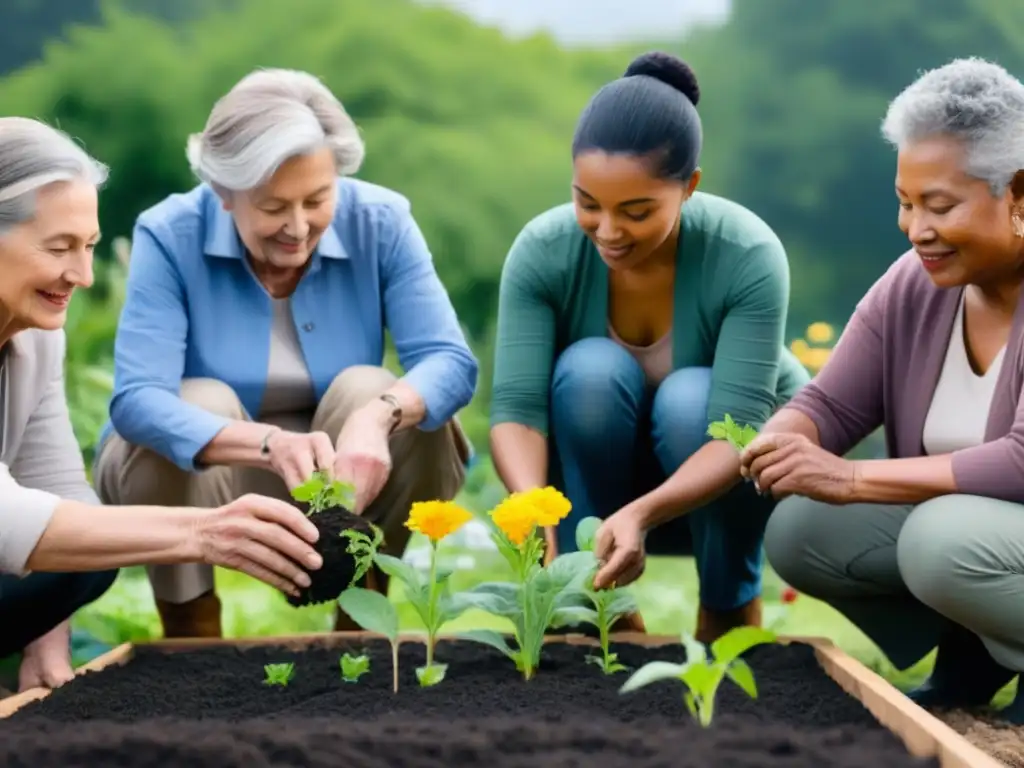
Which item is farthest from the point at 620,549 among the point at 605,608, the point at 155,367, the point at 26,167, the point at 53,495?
the point at 26,167

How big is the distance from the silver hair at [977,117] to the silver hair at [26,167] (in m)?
1.50

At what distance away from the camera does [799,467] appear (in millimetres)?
2416

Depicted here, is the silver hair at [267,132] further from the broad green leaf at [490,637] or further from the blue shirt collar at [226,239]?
the broad green leaf at [490,637]

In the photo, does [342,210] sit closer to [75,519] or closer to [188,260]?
[188,260]

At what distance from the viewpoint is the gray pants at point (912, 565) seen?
235cm

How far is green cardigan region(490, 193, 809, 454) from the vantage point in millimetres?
2828

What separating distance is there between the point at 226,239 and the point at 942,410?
1565mm

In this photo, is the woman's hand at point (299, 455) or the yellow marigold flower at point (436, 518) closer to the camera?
the yellow marigold flower at point (436, 518)

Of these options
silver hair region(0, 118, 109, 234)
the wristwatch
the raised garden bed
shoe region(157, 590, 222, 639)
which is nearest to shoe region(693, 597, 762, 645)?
the raised garden bed

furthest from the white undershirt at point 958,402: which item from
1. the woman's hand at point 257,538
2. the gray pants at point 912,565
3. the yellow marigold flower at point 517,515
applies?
the woman's hand at point 257,538

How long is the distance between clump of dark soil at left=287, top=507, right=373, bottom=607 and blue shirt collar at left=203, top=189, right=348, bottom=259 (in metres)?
0.87

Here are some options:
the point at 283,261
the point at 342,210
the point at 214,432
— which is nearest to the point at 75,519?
the point at 214,432

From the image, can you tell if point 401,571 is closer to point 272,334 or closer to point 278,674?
point 278,674

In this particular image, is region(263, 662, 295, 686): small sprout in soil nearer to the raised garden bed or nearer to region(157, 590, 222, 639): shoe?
the raised garden bed
